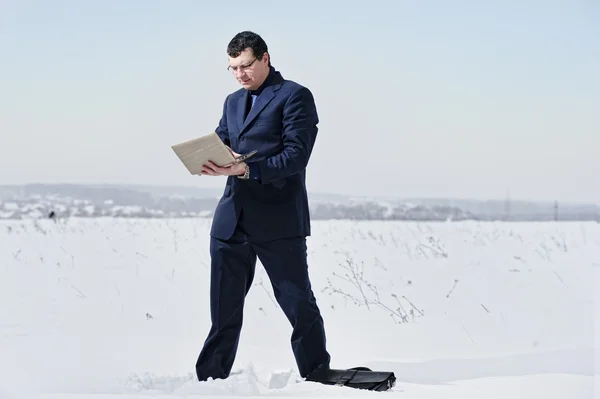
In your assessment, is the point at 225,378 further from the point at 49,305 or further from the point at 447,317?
the point at 49,305

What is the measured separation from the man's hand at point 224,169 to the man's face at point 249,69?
459 millimetres

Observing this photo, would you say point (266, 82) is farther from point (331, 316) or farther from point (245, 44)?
point (331, 316)

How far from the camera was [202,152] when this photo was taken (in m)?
3.50

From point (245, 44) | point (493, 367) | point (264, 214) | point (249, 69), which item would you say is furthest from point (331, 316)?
point (245, 44)

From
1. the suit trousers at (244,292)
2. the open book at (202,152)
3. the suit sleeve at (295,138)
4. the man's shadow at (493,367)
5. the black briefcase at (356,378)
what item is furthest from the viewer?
the man's shadow at (493,367)

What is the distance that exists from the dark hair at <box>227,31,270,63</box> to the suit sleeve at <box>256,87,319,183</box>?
0.28m

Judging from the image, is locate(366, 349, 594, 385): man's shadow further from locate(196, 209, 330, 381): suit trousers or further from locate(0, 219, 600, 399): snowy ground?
locate(196, 209, 330, 381): suit trousers

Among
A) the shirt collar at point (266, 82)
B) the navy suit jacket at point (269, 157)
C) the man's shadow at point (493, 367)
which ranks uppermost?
the shirt collar at point (266, 82)

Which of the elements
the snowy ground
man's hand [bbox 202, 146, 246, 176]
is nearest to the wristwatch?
man's hand [bbox 202, 146, 246, 176]

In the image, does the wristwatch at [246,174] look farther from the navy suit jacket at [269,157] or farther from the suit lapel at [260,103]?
the suit lapel at [260,103]

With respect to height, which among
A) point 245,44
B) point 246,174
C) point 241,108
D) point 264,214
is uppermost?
point 245,44

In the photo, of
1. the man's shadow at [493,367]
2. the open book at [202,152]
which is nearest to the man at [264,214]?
the open book at [202,152]

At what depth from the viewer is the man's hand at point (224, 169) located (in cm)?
355

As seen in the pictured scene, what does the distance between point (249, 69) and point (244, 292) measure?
1.14m
